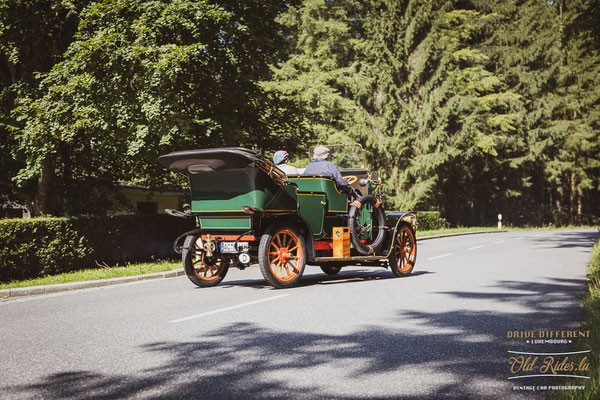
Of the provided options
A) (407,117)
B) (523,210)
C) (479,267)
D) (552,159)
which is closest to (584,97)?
(552,159)

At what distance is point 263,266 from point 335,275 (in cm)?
309

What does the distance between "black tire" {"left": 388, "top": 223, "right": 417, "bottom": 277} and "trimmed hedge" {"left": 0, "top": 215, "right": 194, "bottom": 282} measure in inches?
264

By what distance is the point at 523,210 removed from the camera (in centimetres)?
4666

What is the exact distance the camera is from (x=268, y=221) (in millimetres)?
8422

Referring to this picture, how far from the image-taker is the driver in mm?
8938

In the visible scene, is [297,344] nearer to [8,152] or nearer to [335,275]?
[335,275]

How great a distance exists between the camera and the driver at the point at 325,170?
8.94 meters

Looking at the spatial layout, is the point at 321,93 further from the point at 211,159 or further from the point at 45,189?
the point at 211,159

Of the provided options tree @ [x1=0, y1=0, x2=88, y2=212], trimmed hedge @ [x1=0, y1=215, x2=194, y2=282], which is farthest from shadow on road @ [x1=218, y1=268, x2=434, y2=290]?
tree @ [x1=0, y1=0, x2=88, y2=212]

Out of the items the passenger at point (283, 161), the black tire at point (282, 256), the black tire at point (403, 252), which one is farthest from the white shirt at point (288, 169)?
the black tire at point (403, 252)

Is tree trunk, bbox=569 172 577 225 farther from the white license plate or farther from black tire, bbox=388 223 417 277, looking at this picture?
the white license plate

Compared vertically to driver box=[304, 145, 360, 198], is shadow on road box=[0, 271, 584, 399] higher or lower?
lower

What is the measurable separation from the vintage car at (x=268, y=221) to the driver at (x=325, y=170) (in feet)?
0.36

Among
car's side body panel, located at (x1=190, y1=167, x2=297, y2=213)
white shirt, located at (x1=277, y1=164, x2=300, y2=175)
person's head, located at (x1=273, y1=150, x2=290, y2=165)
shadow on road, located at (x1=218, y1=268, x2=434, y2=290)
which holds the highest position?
person's head, located at (x1=273, y1=150, x2=290, y2=165)
